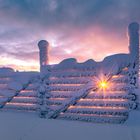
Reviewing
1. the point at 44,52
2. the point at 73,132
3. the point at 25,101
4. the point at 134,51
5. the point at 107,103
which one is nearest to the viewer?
the point at 73,132

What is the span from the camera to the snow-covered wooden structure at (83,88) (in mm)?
4609

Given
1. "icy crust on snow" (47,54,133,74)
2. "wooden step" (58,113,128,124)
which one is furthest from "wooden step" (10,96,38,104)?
"icy crust on snow" (47,54,133,74)

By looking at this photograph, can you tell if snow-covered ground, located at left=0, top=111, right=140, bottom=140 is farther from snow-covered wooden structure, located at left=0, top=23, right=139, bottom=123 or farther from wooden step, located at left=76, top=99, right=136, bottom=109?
snow-covered wooden structure, located at left=0, top=23, right=139, bottom=123

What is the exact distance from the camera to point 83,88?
502 centimetres

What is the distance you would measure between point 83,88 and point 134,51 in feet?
5.21

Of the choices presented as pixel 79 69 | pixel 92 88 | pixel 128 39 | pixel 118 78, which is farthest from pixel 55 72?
pixel 128 39

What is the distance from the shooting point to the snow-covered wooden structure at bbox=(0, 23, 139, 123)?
4.61 meters

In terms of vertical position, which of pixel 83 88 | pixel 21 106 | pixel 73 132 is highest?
pixel 83 88

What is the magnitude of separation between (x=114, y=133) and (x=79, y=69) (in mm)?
2031

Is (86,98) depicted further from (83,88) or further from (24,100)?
(24,100)

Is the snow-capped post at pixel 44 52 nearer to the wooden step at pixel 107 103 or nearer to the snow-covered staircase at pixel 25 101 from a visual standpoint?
the snow-covered staircase at pixel 25 101

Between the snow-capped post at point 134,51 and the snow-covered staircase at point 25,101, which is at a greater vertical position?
the snow-capped post at point 134,51

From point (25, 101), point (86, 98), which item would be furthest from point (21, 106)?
point (86, 98)

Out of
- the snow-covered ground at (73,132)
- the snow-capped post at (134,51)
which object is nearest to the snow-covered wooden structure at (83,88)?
the snow-capped post at (134,51)
